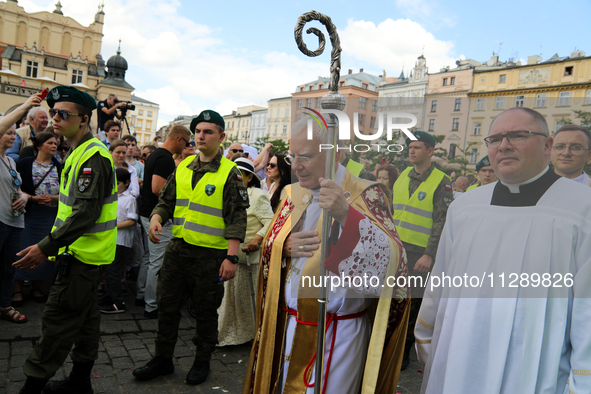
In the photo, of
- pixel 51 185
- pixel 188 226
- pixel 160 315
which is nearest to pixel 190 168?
pixel 188 226

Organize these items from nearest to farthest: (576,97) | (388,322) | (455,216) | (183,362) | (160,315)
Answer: (576,97) → (455,216) → (388,322) → (160,315) → (183,362)

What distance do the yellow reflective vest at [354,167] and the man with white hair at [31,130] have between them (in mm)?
5533

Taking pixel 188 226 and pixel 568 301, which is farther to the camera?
pixel 188 226

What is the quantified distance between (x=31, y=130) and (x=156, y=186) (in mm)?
2529

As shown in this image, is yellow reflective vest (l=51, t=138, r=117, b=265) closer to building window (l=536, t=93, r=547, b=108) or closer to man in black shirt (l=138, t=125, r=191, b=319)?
man in black shirt (l=138, t=125, r=191, b=319)

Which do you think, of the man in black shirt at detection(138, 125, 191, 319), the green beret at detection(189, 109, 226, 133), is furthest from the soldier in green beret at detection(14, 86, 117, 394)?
the man in black shirt at detection(138, 125, 191, 319)

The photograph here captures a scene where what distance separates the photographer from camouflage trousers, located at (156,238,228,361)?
355cm

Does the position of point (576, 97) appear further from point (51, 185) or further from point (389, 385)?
point (51, 185)

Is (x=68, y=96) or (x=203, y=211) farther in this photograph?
(x=203, y=211)

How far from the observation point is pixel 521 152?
147 cm

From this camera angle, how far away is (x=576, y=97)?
4.61 feet

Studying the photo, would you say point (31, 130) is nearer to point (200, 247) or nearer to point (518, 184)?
point (200, 247)

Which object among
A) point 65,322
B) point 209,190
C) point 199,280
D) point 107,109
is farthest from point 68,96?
point 107,109

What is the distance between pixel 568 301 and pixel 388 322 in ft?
2.50
